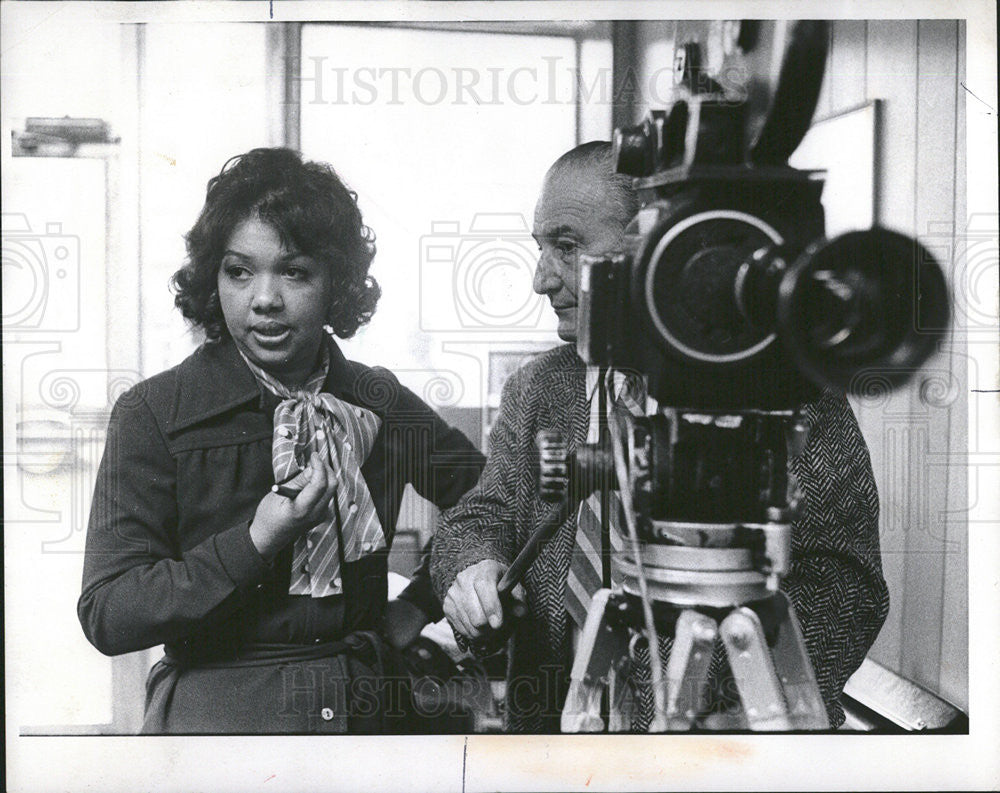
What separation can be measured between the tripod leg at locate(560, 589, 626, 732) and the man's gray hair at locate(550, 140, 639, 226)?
0.50 meters

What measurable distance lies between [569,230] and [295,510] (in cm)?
51

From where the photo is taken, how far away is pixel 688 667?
1.35 meters

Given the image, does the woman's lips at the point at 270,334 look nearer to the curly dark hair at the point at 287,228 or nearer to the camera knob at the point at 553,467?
the curly dark hair at the point at 287,228

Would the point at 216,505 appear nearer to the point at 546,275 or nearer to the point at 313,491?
the point at 313,491

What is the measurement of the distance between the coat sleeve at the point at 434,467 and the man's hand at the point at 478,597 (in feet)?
0.10

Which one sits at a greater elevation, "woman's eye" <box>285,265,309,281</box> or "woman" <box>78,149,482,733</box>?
"woman's eye" <box>285,265,309,281</box>

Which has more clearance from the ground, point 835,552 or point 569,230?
point 569,230

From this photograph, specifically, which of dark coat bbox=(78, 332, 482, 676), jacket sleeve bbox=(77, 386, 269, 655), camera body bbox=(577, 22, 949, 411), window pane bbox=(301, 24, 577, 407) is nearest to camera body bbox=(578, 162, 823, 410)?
camera body bbox=(577, 22, 949, 411)

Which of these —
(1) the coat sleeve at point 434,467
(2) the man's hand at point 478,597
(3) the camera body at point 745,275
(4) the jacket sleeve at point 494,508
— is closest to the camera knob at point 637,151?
(3) the camera body at point 745,275

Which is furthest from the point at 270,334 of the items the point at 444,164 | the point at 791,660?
the point at 791,660

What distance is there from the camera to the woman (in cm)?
138

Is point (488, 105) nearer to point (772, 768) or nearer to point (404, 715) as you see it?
point (404, 715)

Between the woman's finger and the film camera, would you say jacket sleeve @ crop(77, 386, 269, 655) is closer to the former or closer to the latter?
the woman's finger

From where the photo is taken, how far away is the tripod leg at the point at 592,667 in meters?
1.36
